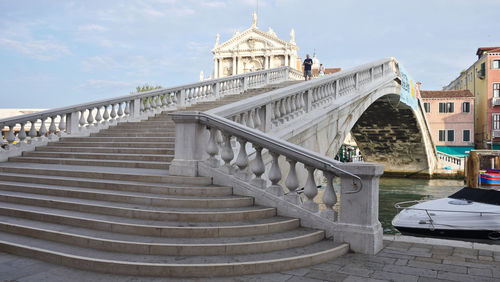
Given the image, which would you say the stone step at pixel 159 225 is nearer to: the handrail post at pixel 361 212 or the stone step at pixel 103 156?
the handrail post at pixel 361 212

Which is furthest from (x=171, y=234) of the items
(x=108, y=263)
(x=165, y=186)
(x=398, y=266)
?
(x=398, y=266)

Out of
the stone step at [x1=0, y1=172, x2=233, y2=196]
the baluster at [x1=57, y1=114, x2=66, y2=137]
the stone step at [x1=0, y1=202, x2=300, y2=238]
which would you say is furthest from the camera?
the baluster at [x1=57, y1=114, x2=66, y2=137]

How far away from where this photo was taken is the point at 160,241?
4152 millimetres

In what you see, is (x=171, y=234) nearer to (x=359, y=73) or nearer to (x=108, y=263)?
(x=108, y=263)

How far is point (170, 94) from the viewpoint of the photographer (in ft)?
42.9

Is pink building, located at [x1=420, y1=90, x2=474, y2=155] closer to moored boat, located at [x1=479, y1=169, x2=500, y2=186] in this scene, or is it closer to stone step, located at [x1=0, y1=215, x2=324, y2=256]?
moored boat, located at [x1=479, y1=169, x2=500, y2=186]

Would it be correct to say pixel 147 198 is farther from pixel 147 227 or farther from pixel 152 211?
pixel 147 227

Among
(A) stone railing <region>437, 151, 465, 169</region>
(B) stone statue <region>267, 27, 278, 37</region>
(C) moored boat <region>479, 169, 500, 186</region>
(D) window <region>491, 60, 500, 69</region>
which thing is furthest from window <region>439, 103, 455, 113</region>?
(B) stone statue <region>267, 27, 278, 37</region>

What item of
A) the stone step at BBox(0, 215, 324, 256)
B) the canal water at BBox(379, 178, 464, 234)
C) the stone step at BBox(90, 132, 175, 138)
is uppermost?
the stone step at BBox(90, 132, 175, 138)

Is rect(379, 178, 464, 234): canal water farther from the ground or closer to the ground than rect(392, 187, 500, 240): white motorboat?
closer to the ground

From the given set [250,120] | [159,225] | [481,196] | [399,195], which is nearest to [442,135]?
[399,195]

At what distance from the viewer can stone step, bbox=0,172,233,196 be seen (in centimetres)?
521

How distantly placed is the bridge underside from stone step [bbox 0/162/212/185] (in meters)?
15.6

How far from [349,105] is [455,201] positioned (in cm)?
410
